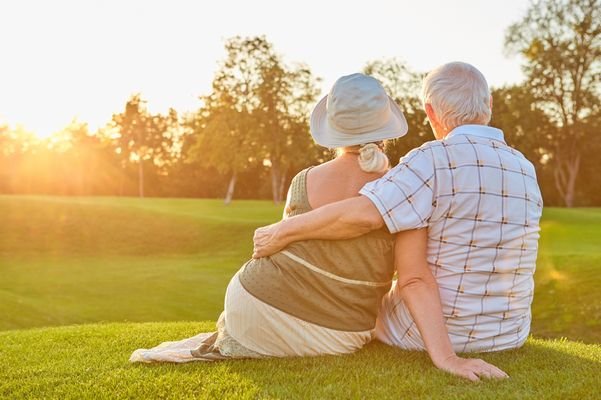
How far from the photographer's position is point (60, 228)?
2505cm

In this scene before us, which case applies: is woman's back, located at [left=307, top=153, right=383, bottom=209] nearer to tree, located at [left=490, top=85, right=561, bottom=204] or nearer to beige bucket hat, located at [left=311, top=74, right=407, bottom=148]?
beige bucket hat, located at [left=311, top=74, right=407, bottom=148]

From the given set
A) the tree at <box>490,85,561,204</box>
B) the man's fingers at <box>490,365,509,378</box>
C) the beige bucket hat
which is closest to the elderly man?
the man's fingers at <box>490,365,509,378</box>

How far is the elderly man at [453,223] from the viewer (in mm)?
3406

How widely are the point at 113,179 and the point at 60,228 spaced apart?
4590cm

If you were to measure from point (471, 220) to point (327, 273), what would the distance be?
76cm

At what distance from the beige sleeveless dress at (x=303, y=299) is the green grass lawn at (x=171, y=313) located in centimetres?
11

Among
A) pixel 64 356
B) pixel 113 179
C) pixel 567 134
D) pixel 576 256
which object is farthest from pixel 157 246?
pixel 113 179

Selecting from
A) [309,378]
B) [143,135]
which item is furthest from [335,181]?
[143,135]

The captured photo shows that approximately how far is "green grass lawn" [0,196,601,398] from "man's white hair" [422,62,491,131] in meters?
1.24

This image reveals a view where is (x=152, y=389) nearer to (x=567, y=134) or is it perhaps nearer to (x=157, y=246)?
(x=157, y=246)

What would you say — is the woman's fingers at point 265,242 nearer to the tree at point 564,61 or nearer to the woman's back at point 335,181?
the woman's back at point 335,181

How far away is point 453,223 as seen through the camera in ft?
11.6

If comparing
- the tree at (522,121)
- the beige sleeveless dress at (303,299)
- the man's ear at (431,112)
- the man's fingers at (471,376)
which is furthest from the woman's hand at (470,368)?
the tree at (522,121)

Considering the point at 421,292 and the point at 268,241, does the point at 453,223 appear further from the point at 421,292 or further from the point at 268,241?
the point at 268,241
